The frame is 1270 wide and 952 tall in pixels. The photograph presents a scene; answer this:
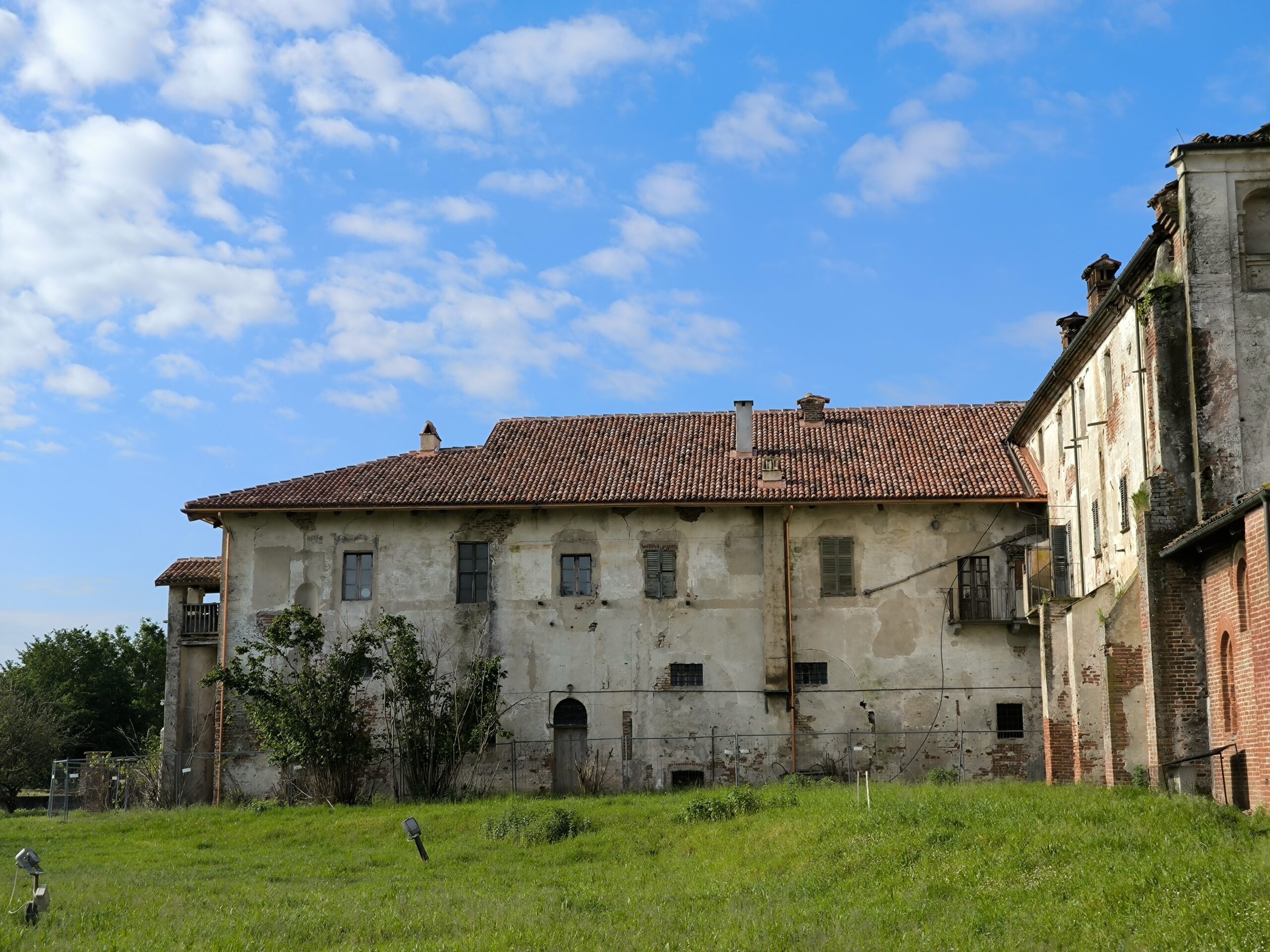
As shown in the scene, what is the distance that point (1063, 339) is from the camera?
1203 inches

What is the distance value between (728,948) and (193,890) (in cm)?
866

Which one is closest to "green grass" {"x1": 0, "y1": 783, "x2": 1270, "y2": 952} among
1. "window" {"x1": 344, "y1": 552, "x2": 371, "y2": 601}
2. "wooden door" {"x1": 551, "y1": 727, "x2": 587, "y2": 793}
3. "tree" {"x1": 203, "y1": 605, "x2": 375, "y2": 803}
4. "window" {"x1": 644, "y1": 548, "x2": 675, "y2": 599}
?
"tree" {"x1": 203, "y1": 605, "x2": 375, "y2": 803}

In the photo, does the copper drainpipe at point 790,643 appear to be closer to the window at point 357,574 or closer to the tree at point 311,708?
the tree at point 311,708

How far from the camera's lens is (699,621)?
3164cm

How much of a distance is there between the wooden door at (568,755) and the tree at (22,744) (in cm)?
1874

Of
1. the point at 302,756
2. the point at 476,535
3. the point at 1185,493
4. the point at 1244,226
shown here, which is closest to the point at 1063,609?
the point at 1185,493

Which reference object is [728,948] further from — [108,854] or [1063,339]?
[1063,339]

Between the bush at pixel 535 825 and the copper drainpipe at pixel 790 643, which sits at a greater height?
the copper drainpipe at pixel 790 643

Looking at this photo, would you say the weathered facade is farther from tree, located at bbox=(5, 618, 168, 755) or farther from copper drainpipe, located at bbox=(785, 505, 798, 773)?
tree, located at bbox=(5, 618, 168, 755)

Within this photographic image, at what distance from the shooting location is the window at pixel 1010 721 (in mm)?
30609

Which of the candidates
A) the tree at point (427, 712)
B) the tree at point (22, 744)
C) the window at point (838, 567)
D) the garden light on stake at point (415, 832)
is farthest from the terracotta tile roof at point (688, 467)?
the tree at point (22, 744)

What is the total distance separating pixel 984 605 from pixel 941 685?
2104mm

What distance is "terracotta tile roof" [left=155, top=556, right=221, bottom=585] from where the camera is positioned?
3525 centimetres

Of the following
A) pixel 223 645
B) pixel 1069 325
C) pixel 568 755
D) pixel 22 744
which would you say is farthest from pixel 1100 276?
pixel 22 744
